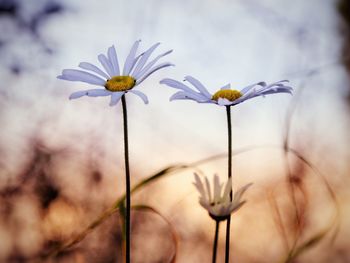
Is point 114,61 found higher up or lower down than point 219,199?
higher up

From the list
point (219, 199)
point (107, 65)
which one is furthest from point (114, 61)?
point (219, 199)

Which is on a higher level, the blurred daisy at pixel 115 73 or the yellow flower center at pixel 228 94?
the blurred daisy at pixel 115 73

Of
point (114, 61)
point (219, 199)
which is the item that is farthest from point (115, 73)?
Answer: point (219, 199)

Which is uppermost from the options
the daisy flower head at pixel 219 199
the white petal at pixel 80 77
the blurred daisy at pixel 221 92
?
the white petal at pixel 80 77

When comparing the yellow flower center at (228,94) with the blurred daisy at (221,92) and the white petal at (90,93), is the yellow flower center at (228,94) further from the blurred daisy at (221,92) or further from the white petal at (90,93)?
the white petal at (90,93)

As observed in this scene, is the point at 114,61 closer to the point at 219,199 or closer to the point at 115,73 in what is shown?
the point at 115,73

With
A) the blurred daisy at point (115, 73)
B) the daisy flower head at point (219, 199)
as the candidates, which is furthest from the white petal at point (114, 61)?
the daisy flower head at point (219, 199)
